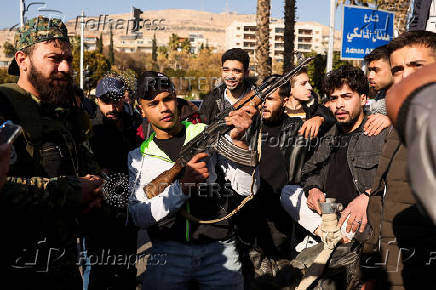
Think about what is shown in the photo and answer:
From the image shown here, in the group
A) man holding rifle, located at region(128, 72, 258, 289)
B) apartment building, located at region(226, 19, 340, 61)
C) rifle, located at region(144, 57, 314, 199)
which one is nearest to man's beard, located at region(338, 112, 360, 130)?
man holding rifle, located at region(128, 72, 258, 289)

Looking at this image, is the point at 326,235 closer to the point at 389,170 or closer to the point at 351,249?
the point at 351,249

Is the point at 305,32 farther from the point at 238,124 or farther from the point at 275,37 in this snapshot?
the point at 238,124

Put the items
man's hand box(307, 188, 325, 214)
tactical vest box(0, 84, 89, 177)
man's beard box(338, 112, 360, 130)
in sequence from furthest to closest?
man's beard box(338, 112, 360, 130) < man's hand box(307, 188, 325, 214) < tactical vest box(0, 84, 89, 177)

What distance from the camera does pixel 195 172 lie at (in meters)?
2.75

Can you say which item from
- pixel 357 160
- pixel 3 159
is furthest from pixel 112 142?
pixel 3 159

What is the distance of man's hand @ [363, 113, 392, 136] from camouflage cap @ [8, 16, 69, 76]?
244 cm

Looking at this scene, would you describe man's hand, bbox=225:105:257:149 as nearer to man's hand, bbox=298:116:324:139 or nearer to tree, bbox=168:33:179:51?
man's hand, bbox=298:116:324:139

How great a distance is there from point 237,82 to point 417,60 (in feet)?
10.1

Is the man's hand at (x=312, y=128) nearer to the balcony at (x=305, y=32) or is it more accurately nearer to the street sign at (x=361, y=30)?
the street sign at (x=361, y=30)

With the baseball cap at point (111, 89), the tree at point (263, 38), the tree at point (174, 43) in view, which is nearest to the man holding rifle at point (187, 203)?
the baseball cap at point (111, 89)

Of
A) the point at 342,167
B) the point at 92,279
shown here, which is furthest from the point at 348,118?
the point at 92,279

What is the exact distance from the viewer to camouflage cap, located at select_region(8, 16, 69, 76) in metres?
2.78

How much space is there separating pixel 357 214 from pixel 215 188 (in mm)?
1114

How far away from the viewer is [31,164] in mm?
2453
